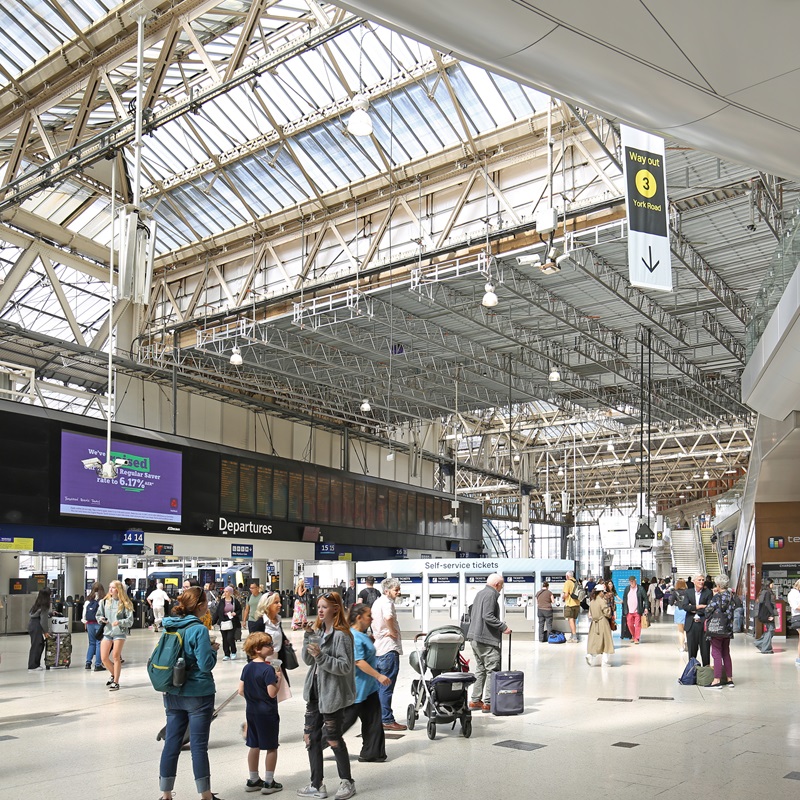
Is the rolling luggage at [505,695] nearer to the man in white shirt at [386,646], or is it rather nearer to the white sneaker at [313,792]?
the man in white shirt at [386,646]

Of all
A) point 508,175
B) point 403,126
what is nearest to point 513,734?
point 508,175

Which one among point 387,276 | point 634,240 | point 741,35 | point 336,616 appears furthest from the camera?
point 387,276

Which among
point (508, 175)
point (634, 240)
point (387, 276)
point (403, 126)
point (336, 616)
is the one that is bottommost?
point (336, 616)

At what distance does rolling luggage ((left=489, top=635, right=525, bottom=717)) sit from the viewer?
9945mm

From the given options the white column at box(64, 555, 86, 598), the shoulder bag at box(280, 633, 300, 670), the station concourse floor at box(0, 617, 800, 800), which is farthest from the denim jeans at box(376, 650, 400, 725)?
the white column at box(64, 555, 86, 598)

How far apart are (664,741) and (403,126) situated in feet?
47.1

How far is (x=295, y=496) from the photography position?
3108cm

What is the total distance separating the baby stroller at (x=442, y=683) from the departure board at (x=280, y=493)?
20924mm

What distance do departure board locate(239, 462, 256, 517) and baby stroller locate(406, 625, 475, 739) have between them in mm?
19369

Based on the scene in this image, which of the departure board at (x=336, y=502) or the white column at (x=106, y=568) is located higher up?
the departure board at (x=336, y=502)

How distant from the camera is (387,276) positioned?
20859 mm

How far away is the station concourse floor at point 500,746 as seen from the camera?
6.65 meters

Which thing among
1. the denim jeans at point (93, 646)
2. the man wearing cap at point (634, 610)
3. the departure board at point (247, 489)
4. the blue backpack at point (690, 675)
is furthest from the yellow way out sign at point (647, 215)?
the departure board at point (247, 489)

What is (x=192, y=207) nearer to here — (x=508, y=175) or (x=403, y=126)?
(x=403, y=126)
